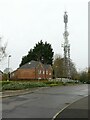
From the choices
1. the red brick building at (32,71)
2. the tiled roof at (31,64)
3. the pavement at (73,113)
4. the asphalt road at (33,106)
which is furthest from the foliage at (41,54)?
the pavement at (73,113)

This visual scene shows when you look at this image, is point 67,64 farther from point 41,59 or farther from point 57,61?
point 41,59

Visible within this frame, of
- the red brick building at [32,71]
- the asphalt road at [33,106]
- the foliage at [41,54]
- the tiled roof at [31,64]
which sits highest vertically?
the foliage at [41,54]

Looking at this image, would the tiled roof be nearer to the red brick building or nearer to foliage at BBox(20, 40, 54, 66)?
the red brick building

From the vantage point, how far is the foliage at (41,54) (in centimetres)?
11131

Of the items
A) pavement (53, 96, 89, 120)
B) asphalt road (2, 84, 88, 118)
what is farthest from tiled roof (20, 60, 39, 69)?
pavement (53, 96, 89, 120)

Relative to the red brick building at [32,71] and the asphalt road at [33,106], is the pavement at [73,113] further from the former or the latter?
the red brick building at [32,71]

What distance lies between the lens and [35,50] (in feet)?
368

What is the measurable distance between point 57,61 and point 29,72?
1136 cm

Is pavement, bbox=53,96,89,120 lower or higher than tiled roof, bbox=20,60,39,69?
lower

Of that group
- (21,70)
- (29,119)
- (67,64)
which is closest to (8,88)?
(29,119)

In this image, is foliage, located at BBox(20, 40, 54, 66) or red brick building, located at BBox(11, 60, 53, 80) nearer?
red brick building, located at BBox(11, 60, 53, 80)

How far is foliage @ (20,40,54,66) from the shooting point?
111m

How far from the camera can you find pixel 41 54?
112 metres

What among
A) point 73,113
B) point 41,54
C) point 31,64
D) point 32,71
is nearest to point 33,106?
point 73,113
